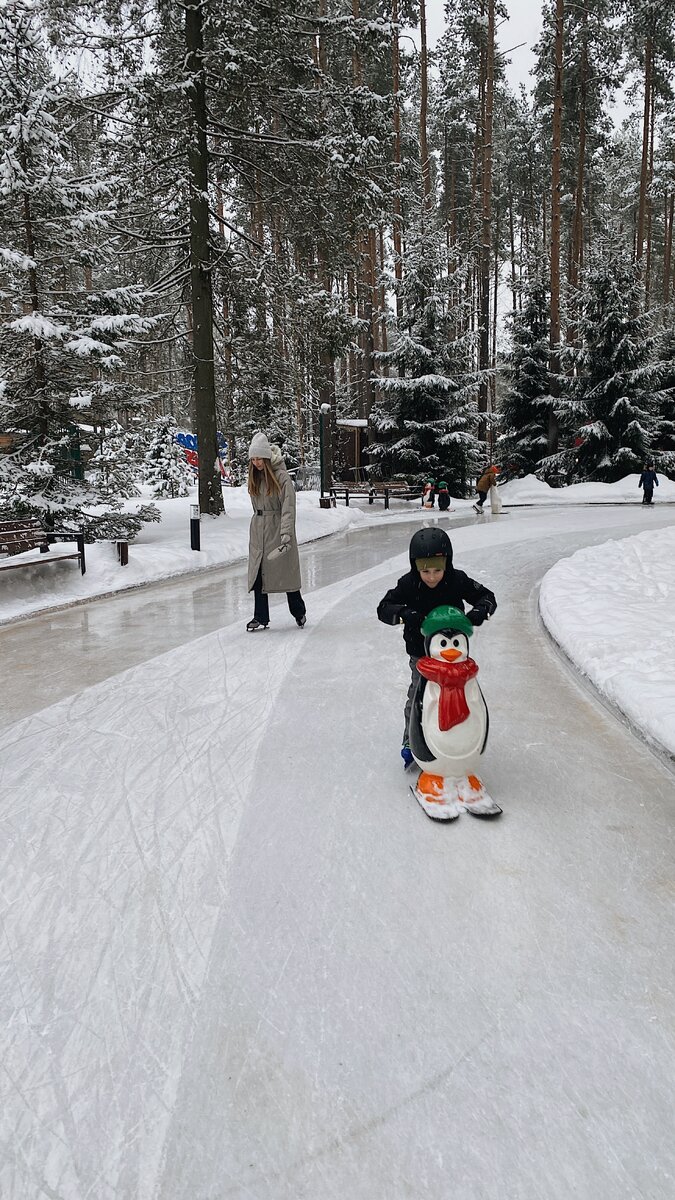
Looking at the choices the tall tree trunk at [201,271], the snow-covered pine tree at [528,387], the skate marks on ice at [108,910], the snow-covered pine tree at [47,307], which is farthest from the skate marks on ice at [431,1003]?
the snow-covered pine tree at [528,387]

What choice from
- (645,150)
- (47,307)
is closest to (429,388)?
(47,307)

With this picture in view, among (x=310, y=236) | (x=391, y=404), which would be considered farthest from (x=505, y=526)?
(x=391, y=404)

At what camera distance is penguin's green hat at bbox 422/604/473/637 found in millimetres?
3717

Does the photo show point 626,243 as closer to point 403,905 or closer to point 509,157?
point 509,157

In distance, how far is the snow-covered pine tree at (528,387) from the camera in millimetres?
30156

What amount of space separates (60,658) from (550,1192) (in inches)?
243

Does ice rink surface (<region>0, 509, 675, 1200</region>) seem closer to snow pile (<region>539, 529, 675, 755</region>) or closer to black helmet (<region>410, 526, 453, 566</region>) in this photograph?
snow pile (<region>539, 529, 675, 755</region>)

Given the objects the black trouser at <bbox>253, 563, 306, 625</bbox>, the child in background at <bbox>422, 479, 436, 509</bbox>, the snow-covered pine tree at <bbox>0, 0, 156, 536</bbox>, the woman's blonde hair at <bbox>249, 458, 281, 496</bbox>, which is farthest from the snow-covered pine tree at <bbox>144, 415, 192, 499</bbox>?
the child in background at <bbox>422, 479, 436, 509</bbox>

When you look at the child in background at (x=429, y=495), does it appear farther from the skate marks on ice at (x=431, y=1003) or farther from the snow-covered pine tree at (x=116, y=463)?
the skate marks on ice at (x=431, y=1003)

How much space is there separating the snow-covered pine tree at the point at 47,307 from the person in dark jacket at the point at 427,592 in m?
9.17

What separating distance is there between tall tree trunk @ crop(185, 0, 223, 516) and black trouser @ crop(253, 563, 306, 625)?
988 centimetres

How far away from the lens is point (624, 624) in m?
7.40

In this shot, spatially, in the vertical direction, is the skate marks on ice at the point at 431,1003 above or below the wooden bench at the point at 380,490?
below

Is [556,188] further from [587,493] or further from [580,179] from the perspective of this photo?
[587,493]
